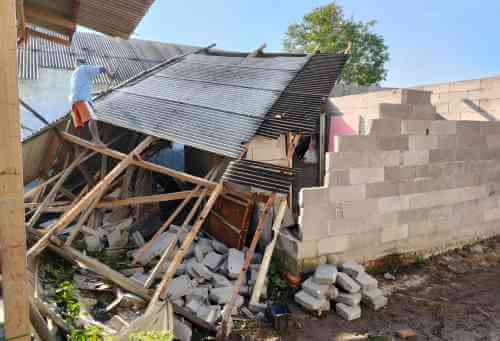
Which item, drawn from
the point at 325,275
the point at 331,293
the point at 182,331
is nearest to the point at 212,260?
the point at 182,331

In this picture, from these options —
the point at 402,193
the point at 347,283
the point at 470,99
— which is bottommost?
the point at 347,283

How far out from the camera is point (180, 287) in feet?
14.0

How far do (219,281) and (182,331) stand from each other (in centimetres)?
98

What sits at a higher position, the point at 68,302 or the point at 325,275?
the point at 68,302

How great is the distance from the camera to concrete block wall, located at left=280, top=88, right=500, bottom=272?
4.83 meters

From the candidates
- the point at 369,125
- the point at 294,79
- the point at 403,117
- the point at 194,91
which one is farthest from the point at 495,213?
the point at 194,91

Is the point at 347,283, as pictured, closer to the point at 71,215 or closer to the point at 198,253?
the point at 198,253

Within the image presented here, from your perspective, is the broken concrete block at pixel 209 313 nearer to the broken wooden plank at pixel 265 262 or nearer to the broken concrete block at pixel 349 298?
the broken wooden plank at pixel 265 262

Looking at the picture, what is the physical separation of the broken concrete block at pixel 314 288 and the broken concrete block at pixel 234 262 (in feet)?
3.12

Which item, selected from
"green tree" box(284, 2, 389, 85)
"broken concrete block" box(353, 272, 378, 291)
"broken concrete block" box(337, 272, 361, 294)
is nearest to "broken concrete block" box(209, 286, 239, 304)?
"broken concrete block" box(337, 272, 361, 294)

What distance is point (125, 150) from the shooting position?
7.65m

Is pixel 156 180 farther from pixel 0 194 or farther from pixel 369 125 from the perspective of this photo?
pixel 0 194

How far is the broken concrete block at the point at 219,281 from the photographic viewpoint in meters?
4.43

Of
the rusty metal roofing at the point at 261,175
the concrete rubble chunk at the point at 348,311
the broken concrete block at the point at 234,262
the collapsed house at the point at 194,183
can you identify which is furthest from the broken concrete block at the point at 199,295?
the concrete rubble chunk at the point at 348,311
